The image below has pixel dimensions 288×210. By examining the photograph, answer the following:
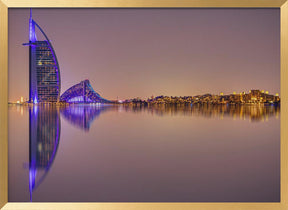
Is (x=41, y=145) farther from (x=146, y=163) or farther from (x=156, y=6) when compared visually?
(x=156, y=6)

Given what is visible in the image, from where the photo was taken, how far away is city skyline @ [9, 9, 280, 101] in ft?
12.6

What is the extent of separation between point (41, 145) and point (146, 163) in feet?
6.91

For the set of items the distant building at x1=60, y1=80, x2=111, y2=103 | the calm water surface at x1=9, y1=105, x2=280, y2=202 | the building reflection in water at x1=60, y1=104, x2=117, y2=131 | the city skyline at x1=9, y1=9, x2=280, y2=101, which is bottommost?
the calm water surface at x1=9, y1=105, x2=280, y2=202

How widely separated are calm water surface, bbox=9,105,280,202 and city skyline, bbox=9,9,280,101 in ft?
3.31

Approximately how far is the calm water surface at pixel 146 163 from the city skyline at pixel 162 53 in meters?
1.01

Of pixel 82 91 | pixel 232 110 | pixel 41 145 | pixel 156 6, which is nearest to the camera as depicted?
pixel 156 6

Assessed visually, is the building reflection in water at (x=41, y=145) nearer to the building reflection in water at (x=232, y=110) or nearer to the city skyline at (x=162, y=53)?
the city skyline at (x=162, y=53)

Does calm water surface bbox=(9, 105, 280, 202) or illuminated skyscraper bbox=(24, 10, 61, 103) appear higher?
illuminated skyscraper bbox=(24, 10, 61, 103)

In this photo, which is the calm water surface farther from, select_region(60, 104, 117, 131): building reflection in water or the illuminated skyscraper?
the illuminated skyscraper

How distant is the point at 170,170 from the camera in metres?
3.35

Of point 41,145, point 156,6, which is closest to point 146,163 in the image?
point 41,145

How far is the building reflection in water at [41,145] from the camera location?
3.29 metres

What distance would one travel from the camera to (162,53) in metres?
4.69

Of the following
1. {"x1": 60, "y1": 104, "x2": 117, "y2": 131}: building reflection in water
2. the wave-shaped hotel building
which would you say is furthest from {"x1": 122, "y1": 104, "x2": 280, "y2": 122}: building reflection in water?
the wave-shaped hotel building
